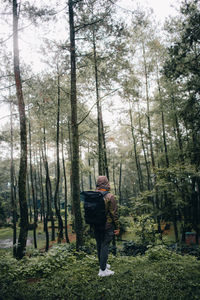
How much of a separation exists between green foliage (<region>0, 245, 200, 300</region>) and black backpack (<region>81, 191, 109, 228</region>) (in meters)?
0.98

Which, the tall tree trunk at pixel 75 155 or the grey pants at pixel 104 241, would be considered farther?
the tall tree trunk at pixel 75 155

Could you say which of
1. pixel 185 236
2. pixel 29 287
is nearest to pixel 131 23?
pixel 29 287

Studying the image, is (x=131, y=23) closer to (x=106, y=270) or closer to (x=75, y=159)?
(x=75, y=159)

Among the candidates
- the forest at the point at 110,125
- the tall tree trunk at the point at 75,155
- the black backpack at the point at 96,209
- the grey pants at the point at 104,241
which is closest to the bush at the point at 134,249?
the forest at the point at 110,125

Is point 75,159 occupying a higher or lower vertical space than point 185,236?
higher

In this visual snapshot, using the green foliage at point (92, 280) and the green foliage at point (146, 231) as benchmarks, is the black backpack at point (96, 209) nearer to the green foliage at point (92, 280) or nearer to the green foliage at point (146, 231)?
the green foliage at point (92, 280)

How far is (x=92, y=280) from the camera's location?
318 cm

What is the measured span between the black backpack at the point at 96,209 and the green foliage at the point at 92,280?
982 mm

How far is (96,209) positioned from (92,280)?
4.23ft

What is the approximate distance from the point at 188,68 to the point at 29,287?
27.9 feet

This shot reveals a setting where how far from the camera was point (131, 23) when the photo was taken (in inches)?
268

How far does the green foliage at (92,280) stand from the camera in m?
2.65

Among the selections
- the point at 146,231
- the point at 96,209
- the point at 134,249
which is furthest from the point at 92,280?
the point at 134,249

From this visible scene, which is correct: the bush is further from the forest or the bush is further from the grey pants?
the grey pants
